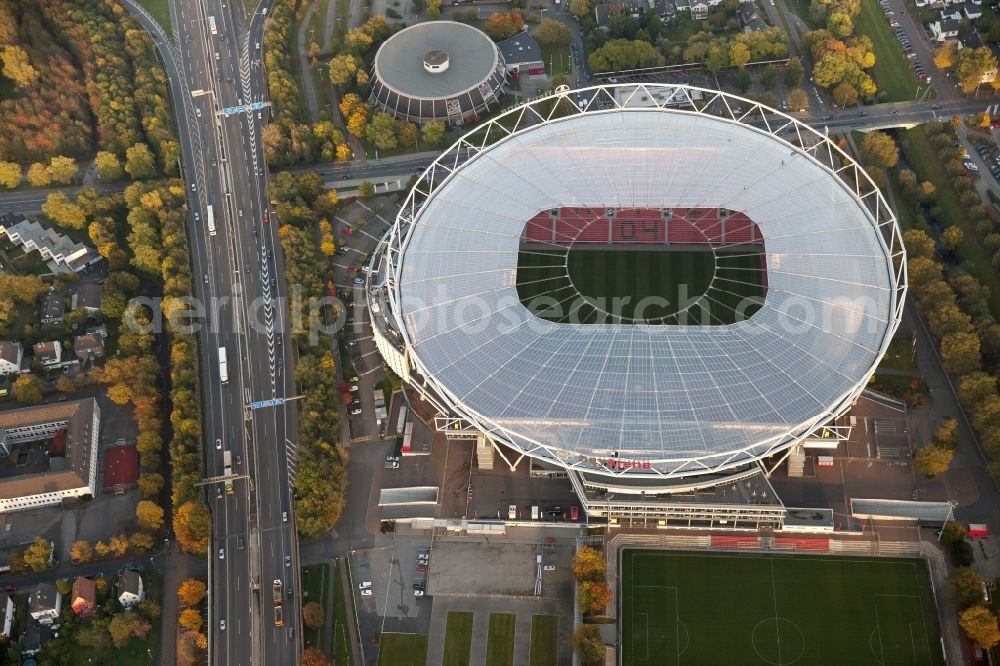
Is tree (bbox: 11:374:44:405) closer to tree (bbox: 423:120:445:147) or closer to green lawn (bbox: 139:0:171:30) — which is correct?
tree (bbox: 423:120:445:147)

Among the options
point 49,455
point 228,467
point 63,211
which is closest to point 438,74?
point 63,211

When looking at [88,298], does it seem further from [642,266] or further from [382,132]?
[642,266]

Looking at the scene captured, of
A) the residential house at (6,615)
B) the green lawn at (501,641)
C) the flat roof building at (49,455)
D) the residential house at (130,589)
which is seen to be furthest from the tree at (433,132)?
the residential house at (6,615)

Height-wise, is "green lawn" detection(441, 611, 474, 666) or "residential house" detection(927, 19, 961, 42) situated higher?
"residential house" detection(927, 19, 961, 42)

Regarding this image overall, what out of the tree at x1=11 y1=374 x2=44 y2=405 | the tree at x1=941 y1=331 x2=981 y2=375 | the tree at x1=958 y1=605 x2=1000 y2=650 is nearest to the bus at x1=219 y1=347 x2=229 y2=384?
the tree at x1=11 y1=374 x2=44 y2=405

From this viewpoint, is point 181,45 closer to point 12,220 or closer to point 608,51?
point 12,220

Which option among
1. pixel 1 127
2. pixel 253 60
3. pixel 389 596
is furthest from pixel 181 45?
pixel 389 596
